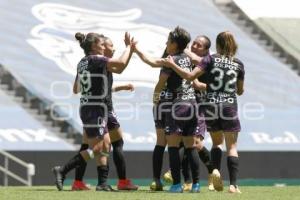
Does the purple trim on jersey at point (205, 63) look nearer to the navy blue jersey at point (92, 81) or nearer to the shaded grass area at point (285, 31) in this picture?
the navy blue jersey at point (92, 81)

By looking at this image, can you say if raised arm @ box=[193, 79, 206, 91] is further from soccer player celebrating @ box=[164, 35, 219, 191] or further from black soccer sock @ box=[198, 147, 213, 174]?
black soccer sock @ box=[198, 147, 213, 174]

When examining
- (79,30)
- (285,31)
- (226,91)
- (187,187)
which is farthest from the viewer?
(285,31)

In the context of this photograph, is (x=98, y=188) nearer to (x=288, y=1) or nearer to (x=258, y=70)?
(x=258, y=70)

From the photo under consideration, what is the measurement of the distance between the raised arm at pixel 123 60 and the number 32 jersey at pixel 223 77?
104cm

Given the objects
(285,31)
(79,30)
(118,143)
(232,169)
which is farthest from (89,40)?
(285,31)

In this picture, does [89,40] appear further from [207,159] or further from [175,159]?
[207,159]

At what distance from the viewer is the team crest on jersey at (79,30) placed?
2484 centimetres

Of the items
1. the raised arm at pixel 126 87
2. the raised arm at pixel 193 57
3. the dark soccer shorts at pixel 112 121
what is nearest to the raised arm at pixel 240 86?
the raised arm at pixel 193 57

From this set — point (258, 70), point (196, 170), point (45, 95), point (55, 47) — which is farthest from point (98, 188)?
point (258, 70)

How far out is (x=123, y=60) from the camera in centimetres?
1037

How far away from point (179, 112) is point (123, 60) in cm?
97

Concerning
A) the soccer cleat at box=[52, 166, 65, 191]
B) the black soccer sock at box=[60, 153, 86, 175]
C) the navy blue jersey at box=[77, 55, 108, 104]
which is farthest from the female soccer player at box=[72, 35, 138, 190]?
the navy blue jersey at box=[77, 55, 108, 104]

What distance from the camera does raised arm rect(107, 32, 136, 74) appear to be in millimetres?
10248

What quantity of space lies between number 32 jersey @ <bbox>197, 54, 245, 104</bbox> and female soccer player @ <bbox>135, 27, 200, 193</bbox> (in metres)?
0.24
